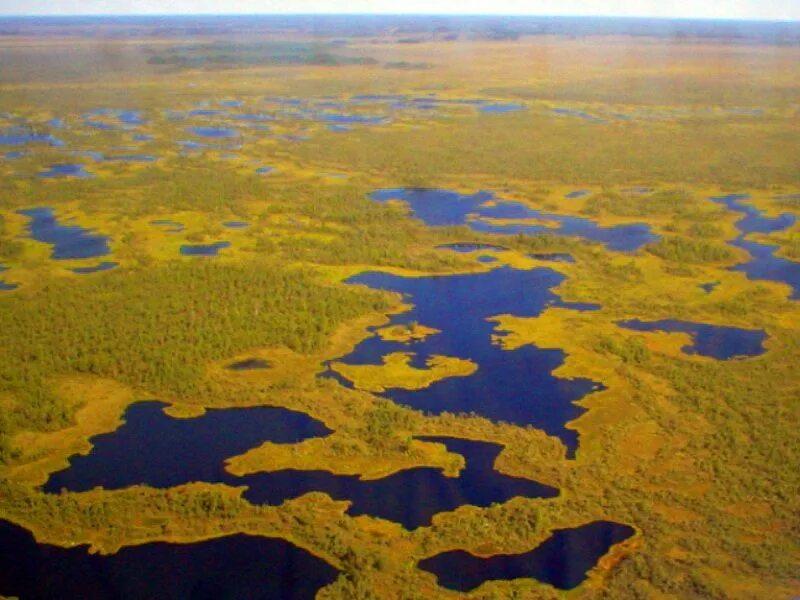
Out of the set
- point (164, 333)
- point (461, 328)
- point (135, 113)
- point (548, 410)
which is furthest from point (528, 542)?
point (135, 113)

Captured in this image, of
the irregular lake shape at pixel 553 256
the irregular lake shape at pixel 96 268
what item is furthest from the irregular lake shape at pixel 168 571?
the irregular lake shape at pixel 553 256

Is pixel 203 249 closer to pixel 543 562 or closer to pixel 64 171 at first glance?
pixel 64 171

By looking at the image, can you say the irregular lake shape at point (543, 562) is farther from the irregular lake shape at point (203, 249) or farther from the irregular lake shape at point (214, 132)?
the irregular lake shape at point (214, 132)

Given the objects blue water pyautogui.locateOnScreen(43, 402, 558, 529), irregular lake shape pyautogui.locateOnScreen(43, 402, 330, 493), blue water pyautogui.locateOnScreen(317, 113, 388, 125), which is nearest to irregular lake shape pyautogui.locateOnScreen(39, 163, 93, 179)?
blue water pyautogui.locateOnScreen(317, 113, 388, 125)

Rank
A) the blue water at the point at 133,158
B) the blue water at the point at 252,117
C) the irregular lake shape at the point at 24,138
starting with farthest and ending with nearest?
the blue water at the point at 252,117 < the irregular lake shape at the point at 24,138 < the blue water at the point at 133,158

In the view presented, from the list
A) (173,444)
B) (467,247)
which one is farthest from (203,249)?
(173,444)
